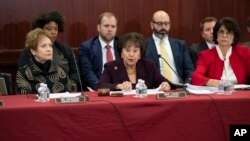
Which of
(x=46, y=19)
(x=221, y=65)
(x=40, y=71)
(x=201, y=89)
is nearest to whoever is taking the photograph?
(x=201, y=89)

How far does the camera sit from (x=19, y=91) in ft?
10.5

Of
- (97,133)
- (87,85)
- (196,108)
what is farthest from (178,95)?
(87,85)

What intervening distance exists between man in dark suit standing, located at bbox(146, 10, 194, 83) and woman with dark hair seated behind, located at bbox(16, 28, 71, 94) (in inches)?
48.0

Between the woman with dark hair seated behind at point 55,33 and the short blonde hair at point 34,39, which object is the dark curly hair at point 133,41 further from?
the woman with dark hair seated behind at point 55,33

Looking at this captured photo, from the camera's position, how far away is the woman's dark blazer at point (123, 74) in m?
3.34

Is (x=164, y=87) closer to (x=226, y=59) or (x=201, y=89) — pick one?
(x=201, y=89)

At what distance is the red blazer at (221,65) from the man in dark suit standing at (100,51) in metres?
1.11

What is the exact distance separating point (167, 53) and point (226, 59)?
1084 mm

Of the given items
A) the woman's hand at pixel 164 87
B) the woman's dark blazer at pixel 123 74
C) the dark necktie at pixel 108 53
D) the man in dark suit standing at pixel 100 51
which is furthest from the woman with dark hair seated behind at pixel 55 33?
the woman's hand at pixel 164 87

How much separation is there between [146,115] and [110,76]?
2.62ft

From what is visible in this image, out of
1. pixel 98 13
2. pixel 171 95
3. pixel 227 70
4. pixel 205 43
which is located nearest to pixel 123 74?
pixel 171 95

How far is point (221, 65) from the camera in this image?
3.47 metres

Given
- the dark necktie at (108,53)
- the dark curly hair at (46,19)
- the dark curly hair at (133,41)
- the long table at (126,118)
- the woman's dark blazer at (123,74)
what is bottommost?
the long table at (126,118)

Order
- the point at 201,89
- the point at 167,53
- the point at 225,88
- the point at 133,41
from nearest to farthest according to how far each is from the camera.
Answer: the point at 225,88
the point at 201,89
the point at 133,41
the point at 167,53
